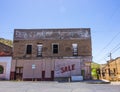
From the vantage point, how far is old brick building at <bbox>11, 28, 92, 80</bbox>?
31.0 m

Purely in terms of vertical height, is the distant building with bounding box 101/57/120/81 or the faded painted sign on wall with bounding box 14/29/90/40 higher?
the faded painted sign on wall with bounding box 14/29/90/40

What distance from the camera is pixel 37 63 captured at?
104ft

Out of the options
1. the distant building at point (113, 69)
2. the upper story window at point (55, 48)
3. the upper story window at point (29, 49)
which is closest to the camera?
the upper story window at point (55, 48)

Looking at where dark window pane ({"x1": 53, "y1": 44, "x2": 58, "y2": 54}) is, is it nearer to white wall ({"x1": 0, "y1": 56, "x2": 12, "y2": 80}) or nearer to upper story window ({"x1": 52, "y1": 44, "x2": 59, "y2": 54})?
upper story window ({"x1": 52, "y1": 44, "x2": 59, "y2": 54})

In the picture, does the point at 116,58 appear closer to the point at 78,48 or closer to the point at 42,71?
the point at 78,48

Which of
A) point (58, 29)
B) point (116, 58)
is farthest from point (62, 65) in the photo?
point (116, 58)

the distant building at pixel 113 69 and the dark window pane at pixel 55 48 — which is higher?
the dark window pane at pixel 55 48

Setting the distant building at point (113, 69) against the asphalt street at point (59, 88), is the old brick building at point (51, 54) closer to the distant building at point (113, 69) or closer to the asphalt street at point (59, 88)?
the distant building at point (113, 69)

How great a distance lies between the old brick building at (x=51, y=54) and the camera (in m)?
31.0

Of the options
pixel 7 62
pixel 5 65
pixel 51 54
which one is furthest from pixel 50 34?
pixel 5 65

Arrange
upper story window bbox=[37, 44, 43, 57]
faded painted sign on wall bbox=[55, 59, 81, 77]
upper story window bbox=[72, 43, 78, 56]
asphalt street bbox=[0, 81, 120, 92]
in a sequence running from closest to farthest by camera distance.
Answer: asphalt street bbox=[0, 81, 120, 92] < faded painted sign on wall bbox=[55, 59, 81, 77] < upper story window bbox=[72, 43, 78, 56] < upper story window bbox=[37, 44, 43, 57]

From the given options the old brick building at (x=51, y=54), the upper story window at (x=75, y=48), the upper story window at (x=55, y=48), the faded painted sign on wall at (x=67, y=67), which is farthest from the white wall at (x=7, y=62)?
the upper story window at (x=75, y=48)

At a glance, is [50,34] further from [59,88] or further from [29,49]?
[59,88]

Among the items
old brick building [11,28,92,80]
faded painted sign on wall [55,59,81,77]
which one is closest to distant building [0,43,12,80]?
old brick building [11,28,92,80]
